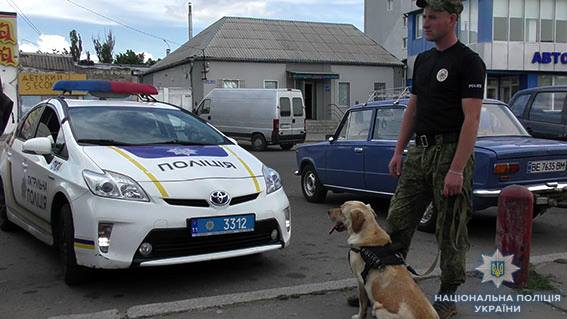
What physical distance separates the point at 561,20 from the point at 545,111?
24.2 meters

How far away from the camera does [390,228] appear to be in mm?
4062

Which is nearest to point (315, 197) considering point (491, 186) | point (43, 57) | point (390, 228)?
point (491, 186)

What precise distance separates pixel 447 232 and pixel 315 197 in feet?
17.6

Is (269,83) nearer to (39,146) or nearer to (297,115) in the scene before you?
(297,115)

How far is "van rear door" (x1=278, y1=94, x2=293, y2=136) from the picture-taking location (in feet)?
69.8

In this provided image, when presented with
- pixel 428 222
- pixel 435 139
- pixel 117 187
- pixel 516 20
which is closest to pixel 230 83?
pixel 516 20

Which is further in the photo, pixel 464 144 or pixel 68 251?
pixel 68 251

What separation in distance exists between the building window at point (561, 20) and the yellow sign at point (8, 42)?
2720cm

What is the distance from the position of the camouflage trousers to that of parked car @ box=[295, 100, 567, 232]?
243 cm

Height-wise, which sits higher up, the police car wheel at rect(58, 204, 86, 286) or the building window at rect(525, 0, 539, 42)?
the building window at rect(525, 0, 539, 42)

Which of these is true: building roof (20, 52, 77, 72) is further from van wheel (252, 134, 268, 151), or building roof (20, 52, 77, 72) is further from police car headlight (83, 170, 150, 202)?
police car headlight (83, 170, 150, 202)

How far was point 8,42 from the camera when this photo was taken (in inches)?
1061

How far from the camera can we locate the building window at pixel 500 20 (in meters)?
30.1

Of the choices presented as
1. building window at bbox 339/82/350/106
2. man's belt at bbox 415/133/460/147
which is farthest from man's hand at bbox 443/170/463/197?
building window at bbox 339/82/350/106
